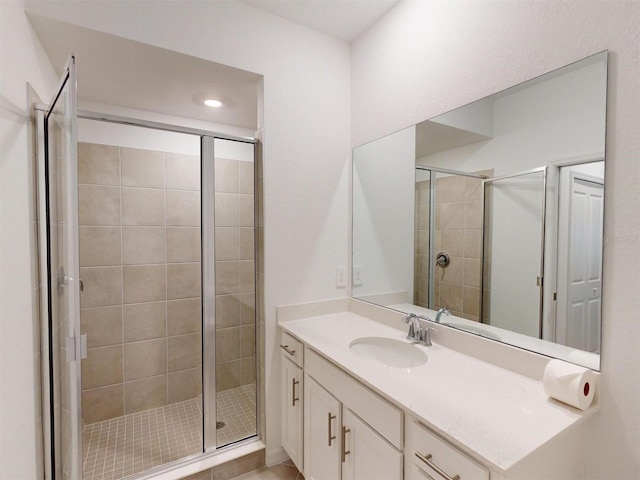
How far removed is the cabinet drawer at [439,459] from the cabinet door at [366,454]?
10 cm

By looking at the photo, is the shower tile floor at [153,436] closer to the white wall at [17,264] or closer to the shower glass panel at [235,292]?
the shower glass panel at [235,292]

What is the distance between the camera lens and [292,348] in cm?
174

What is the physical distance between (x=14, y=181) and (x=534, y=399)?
1.99 m

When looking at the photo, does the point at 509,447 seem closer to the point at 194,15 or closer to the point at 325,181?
the point at 325,181

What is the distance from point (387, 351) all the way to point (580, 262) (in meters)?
0.94

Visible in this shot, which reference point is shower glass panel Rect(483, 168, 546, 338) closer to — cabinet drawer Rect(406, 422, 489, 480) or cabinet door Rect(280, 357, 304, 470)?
cabinet drawer Rect(406, 422, 489, 480)

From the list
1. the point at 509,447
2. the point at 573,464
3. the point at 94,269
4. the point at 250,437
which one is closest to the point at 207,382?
the point at 250,437

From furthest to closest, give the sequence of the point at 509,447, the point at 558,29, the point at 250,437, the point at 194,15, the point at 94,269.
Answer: the point at 94,269
the point at 250,437
the point at 194,15
the point at 558,29
the point at 509,447

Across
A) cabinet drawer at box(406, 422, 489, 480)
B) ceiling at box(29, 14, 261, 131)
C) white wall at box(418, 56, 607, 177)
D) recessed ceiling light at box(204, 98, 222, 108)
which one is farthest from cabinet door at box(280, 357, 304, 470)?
recessed ceiling light at box(204, 98, 222, 108)

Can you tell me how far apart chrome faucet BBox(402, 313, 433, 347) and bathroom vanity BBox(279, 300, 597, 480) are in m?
0.04

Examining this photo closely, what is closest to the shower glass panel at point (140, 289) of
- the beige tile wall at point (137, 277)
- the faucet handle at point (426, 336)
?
the beige tile wall at point (137, 277)

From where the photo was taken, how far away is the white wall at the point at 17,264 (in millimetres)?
1073

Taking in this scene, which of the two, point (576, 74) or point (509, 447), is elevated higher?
point (576, 74)

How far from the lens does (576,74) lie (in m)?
1.08
